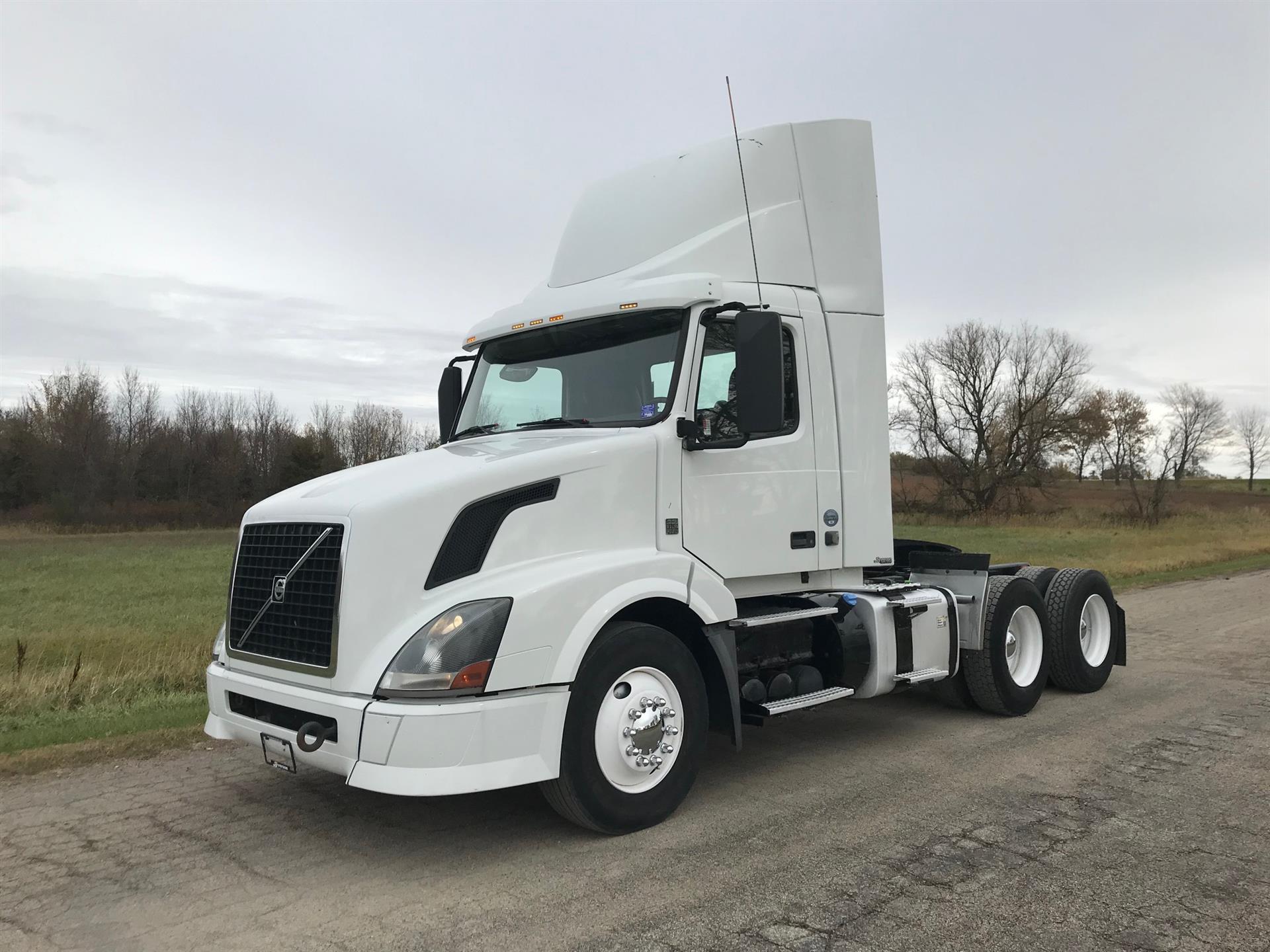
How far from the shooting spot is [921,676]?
20.6ft

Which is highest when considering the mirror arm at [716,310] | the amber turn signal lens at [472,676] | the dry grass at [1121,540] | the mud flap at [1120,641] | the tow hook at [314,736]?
the mirror arm at [716,310]

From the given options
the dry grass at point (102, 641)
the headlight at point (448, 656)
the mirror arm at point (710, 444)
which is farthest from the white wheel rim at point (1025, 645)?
the dry grass at point (102, 641)

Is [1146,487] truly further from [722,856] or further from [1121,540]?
[722,856]

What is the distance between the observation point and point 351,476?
16.2 ft

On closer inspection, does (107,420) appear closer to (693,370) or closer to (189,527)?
(189,527)

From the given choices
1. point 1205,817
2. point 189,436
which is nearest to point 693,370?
point 1205,817

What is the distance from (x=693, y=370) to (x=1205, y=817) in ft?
11.7

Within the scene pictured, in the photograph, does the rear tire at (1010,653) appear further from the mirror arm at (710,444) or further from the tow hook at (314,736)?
the tow hook at (314,736)

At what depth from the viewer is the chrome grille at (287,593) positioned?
4.30m

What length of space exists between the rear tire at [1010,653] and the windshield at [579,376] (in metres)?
3.55

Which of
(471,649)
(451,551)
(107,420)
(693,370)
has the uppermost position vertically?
(107,420)

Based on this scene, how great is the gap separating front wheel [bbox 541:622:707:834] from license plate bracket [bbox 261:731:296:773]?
1.22 m

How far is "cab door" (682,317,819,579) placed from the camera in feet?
17.1

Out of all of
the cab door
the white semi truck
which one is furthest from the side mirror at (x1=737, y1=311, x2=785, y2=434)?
the cab door
